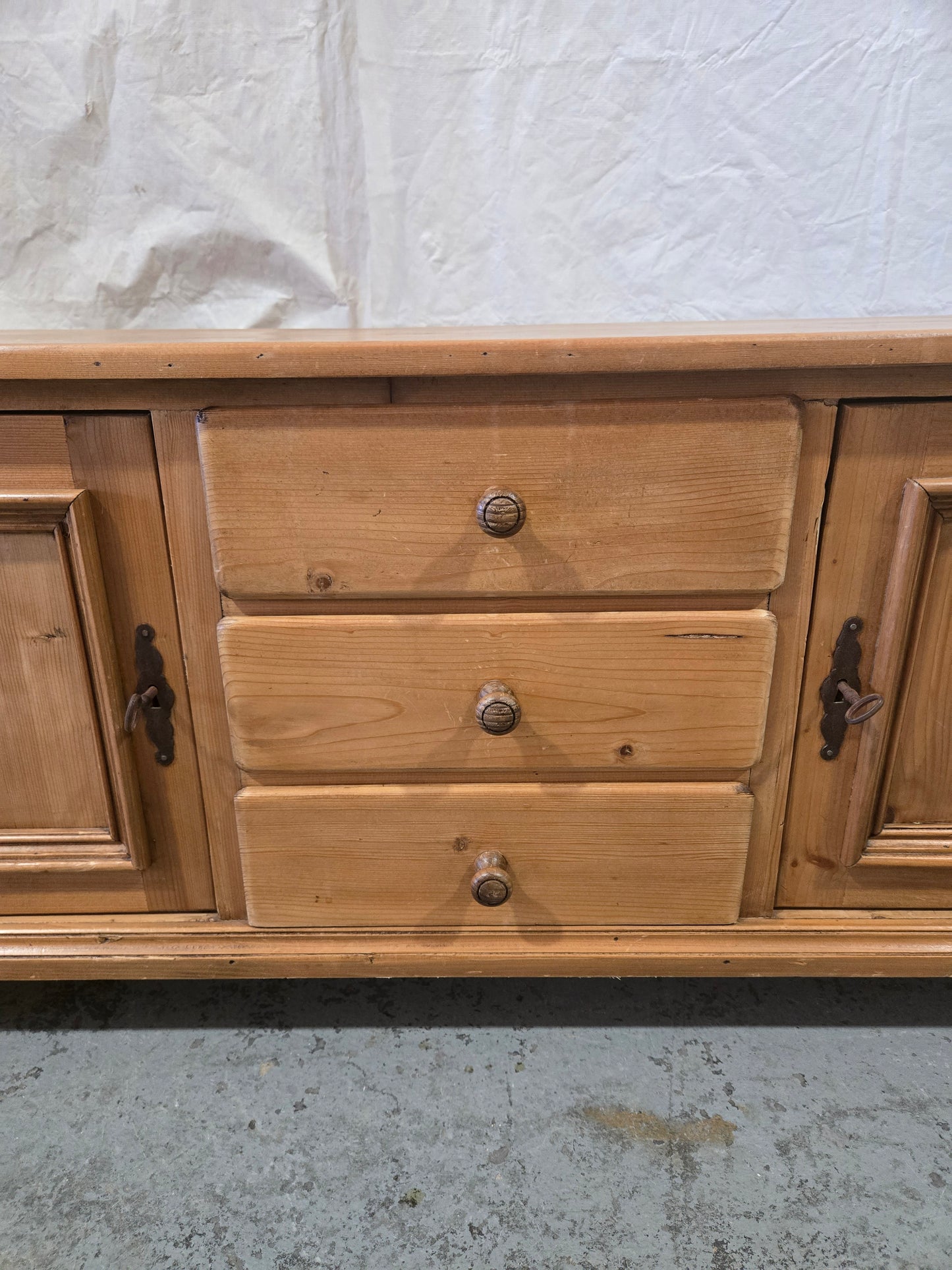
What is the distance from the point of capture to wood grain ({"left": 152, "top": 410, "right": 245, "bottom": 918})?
0.73 metres

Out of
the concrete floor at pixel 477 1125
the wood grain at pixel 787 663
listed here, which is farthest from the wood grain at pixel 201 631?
the wood grain at pixel 787 663

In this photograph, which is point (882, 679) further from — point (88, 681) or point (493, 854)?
point (88, 681)

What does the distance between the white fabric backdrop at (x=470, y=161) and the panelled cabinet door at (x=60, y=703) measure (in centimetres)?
69

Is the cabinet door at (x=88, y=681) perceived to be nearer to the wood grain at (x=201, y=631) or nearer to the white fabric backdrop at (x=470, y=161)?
the wood grain at (x=201, y=631)

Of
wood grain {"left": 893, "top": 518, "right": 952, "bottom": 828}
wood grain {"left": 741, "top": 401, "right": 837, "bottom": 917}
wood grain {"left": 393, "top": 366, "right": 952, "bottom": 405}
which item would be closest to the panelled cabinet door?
wood grain {"left": 393, "top": 366, "right": 952, "bottom": 405}

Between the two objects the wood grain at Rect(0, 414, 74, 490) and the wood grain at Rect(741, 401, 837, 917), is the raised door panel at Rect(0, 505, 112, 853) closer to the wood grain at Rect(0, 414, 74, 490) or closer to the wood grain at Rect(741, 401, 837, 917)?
the wood grain at Rect(0, 414, 74, 490)

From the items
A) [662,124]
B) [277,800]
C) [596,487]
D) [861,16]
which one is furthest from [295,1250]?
[861,16]

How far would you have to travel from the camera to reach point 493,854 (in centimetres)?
82

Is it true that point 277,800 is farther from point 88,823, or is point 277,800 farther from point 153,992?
point 153,992

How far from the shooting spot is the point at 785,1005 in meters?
0.98

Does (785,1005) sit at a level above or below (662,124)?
below

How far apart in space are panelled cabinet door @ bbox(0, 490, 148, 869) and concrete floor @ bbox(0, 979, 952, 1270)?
271 mm

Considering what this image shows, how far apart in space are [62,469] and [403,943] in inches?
23.9

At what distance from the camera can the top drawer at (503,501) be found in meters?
0.70
